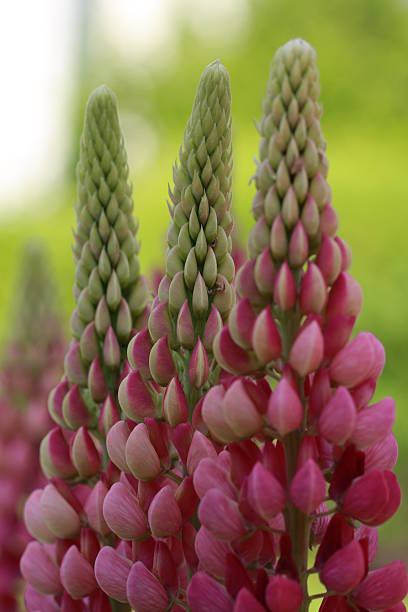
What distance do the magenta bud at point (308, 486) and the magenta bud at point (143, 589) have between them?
0.31ft

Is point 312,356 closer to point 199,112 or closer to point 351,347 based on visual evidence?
point 351,347

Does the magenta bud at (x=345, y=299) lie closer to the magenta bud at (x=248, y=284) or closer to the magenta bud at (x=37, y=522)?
the magenta bud at (x=248, y=284)

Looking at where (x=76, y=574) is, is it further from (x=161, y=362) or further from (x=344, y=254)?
(x=344, y=254)

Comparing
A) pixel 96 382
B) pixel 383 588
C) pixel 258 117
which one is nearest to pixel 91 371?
pixel 96 382

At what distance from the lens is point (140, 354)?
20.0 inches

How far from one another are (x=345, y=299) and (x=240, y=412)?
0.08 meters

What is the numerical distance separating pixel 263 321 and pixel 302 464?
73 mm

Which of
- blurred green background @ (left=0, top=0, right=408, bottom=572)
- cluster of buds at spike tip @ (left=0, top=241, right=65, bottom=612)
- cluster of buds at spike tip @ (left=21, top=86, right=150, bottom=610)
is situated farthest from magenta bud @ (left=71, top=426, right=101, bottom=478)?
blurred green background @ (left=0, top=0, right=408, bottom=572)

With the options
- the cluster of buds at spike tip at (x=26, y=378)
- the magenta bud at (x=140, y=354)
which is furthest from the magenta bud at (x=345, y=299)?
the cluster of buds at spike tip at (x=26, y=378)

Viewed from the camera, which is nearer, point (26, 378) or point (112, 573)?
point (112, 573)

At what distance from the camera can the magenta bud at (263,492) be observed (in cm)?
43

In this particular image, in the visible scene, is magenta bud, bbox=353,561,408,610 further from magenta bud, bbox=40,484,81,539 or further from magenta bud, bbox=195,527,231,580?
magenta bud, bbox=40,484,81,539

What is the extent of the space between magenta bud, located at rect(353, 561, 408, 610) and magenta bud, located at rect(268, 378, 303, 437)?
0.09 m

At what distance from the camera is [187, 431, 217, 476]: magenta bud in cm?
46
